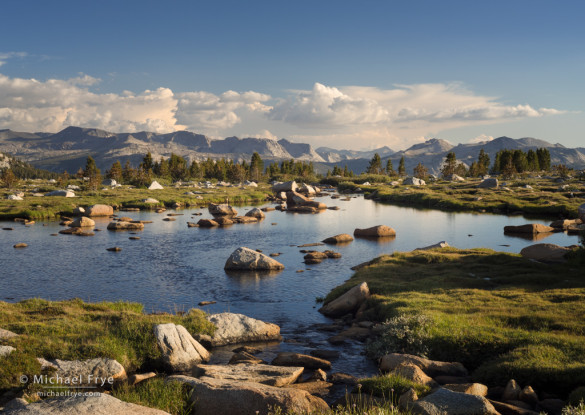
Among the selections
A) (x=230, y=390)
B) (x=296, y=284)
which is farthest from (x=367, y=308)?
(x=230, y=390)

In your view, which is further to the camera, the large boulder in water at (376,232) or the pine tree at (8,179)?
the pine tree at (8,179)

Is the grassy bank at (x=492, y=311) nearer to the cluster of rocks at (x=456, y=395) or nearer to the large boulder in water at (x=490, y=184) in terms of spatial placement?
the cluster of rocks at (x=456, y=395)

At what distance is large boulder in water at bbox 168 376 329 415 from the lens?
1283 cm

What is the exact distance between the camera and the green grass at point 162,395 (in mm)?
13266

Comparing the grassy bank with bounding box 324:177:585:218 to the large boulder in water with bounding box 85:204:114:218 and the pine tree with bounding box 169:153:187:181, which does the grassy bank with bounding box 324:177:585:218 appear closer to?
the large boulder in water with bounding box 85:204:114:218

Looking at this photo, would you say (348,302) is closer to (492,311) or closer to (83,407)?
(492,311)

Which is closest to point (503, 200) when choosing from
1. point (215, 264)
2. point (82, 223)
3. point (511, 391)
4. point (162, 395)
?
point (215, 264)

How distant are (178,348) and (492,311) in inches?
624

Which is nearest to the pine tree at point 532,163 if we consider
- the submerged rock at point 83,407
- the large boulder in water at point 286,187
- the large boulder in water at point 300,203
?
the large boulder in water at point 286,187

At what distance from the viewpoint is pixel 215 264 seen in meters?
42.6

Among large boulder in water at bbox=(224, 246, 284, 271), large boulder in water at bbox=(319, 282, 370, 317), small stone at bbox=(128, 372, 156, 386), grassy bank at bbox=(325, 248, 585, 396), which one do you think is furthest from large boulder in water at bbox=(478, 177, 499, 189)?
small stone at bbox=(128, 372, 156, 386)

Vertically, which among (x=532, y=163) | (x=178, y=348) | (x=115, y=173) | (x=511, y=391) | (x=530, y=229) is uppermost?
(x=532, y=163)

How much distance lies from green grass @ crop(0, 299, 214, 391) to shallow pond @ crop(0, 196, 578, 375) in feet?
18.4

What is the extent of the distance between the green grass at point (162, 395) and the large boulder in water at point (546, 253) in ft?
103
